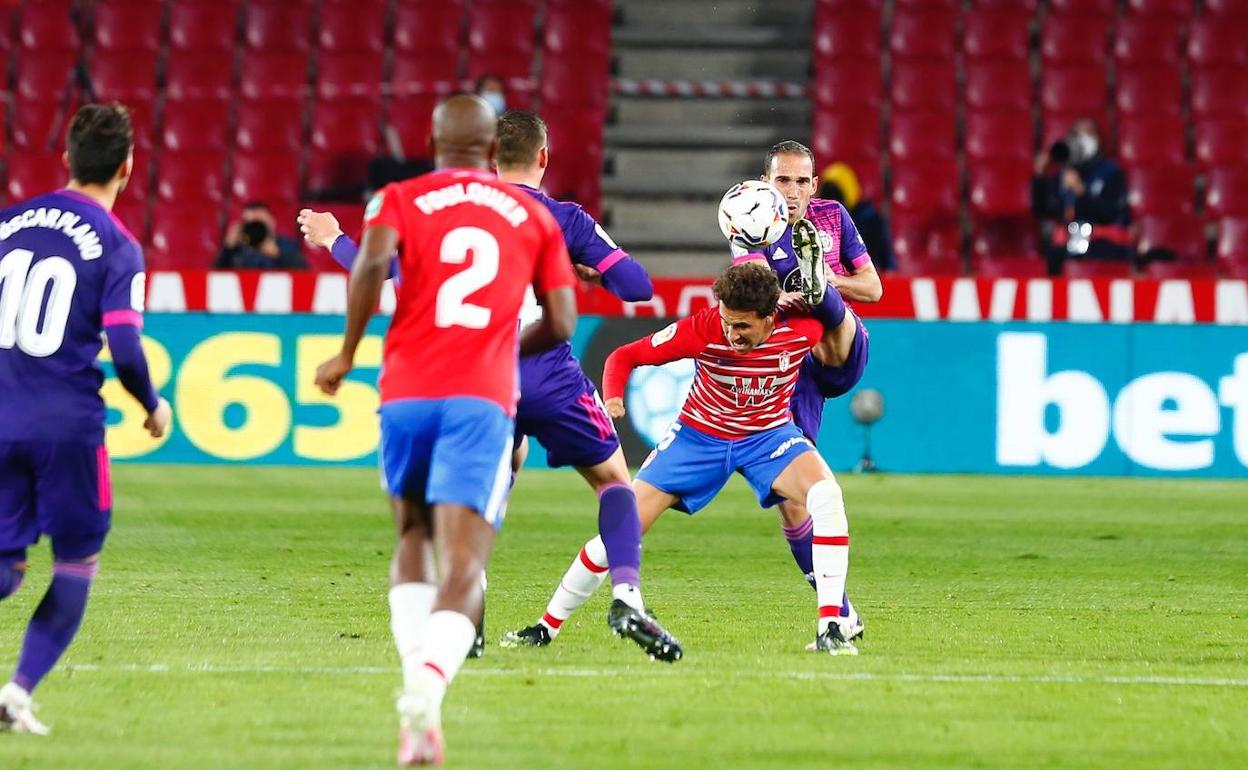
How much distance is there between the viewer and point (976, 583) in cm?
963

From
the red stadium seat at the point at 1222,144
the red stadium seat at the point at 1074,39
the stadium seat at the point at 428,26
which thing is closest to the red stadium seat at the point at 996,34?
the red stadium seat at the point at 1074,39

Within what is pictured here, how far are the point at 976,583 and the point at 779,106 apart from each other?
1192 centimetres

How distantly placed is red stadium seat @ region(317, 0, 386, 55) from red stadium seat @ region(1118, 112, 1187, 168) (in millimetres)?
7516

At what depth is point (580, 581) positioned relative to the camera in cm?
732

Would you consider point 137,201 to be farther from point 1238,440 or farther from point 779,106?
point 1238,440

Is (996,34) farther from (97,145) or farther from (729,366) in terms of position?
(97,145)

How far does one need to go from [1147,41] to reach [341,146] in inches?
323

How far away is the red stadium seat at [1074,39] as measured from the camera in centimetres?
2072

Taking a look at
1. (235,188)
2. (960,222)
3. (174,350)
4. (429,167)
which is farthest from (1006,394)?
(235,188)

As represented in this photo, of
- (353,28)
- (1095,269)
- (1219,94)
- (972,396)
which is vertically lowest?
(972,396)

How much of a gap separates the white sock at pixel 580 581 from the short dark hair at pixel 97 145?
7.90 feet

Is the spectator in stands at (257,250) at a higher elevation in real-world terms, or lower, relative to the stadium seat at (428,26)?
lower

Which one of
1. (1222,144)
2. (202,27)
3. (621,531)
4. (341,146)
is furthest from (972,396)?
(202,27)

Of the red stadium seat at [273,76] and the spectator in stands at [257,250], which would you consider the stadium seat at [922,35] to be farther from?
the spectator in stands at [257,250]
